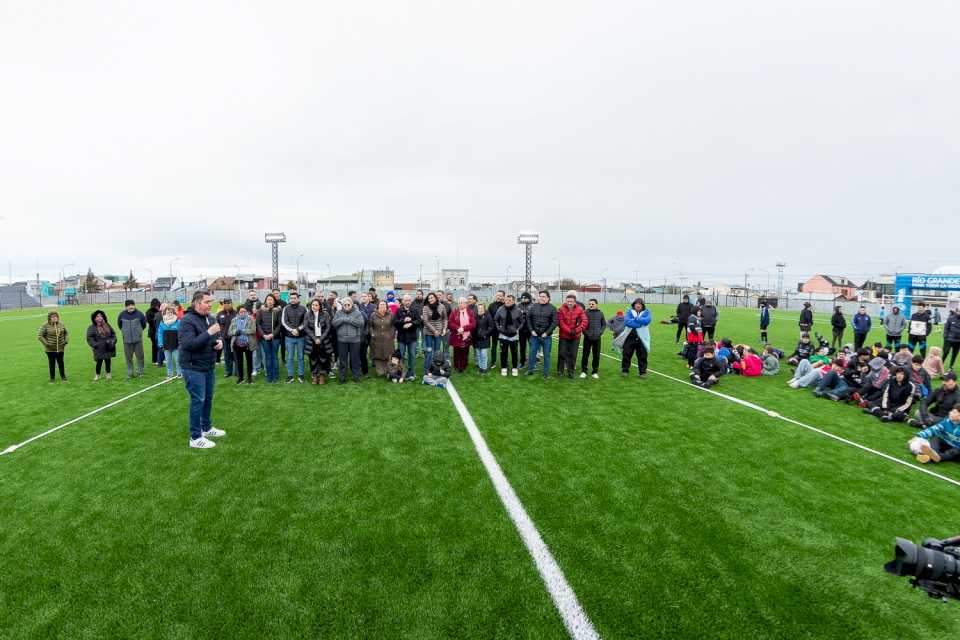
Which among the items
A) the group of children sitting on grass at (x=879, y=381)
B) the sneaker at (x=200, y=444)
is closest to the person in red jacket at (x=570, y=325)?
the group of children sitting on grass at (x=879, y=381)

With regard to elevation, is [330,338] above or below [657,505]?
above

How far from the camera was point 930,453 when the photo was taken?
5566 millimetres

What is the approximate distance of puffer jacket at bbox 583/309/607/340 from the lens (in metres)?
10.0

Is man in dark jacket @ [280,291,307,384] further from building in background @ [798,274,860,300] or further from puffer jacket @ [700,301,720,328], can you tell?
building in background @ [798,274,860,300]

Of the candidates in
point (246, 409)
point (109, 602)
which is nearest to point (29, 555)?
point (109, 602)

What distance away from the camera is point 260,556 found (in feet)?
11.3

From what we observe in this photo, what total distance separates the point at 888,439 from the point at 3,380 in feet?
56.9

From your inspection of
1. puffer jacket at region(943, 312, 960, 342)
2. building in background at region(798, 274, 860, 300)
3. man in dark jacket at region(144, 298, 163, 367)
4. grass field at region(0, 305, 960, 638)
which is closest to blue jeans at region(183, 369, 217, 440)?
grass field at region(0, 305, 960, 638)

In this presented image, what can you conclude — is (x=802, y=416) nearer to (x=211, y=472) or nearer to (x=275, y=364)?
(x=211, y=472)

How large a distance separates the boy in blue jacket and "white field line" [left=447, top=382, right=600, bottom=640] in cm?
546

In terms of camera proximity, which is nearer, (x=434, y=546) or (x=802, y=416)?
(x=434, y=546)

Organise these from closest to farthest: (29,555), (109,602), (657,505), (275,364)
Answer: (109,602)
(29,555)
(657,505)
(275,364)

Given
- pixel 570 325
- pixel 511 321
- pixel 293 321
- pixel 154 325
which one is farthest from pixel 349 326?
pixel 154 325

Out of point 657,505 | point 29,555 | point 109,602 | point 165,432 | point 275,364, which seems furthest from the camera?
point 275,364
